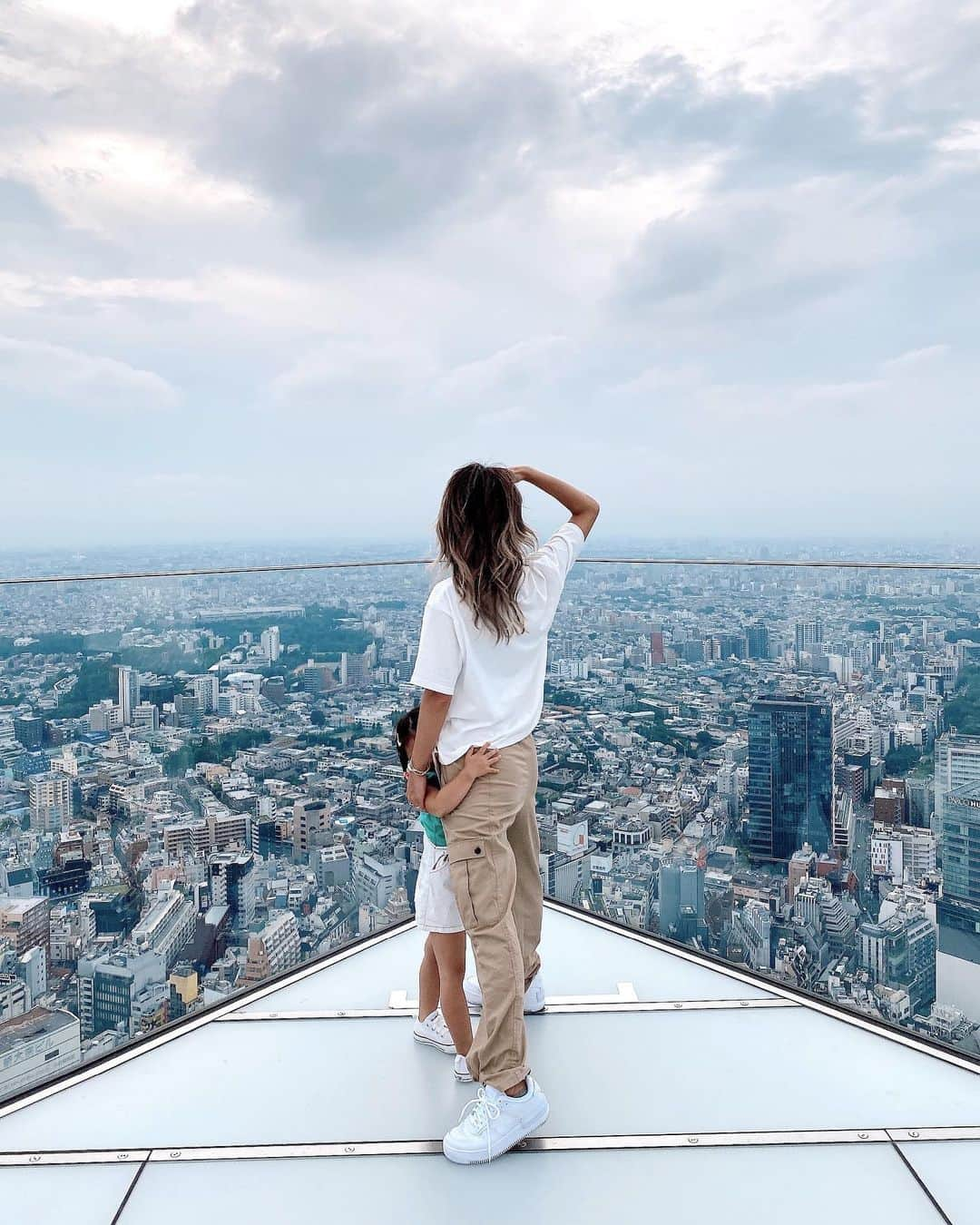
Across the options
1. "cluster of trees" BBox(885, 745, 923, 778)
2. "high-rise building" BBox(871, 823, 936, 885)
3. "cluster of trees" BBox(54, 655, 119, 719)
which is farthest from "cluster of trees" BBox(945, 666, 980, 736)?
"cluster of trees" BBox(54, 655, 119, 719)

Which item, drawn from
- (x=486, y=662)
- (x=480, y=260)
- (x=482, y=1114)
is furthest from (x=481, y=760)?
(x=480, y=260)

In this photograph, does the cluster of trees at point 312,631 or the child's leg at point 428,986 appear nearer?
the child's leg at point 428,986

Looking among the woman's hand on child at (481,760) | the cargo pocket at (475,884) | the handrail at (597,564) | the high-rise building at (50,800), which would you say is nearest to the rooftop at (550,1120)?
the cargo pocket at (475,884)

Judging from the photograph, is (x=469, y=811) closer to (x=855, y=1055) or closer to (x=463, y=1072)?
(x=463, y=1072)

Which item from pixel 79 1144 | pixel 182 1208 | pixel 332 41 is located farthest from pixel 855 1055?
pixel 332 41

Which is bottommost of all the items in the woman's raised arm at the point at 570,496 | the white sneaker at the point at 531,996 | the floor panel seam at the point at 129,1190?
the floor panel seam at the point at 129,1190

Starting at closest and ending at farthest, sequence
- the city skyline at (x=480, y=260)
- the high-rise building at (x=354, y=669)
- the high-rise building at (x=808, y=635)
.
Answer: the high-rise building at (x=808, y=635)
the high-rise building at (x=354, y=669)
the city skyline at (x=480, y=260)

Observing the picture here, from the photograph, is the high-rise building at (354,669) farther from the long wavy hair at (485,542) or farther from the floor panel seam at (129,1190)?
the floor panel seam at (129,1190)
